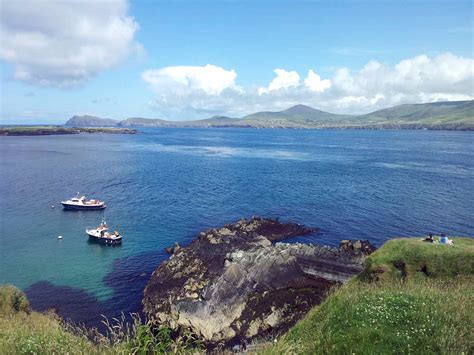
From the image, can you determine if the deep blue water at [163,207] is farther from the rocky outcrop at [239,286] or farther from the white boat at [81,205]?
the rocky outcrop at [239,286]

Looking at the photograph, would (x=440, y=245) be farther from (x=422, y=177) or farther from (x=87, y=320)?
(x=422, y=177)

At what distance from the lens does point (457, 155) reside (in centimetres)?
14462

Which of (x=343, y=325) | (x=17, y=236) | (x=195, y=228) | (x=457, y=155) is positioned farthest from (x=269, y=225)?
(x=457, y=155)

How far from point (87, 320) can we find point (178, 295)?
28.5 feet

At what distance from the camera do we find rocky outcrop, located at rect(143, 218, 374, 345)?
99.9ft

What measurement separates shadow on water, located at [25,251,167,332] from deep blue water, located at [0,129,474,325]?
113mm

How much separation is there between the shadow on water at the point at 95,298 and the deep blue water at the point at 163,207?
0.11m

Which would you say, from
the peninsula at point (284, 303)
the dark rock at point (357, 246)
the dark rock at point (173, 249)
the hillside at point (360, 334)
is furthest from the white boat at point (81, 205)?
the hillside at point (360, 334)

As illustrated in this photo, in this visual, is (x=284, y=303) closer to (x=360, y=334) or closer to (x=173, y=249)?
(x=173, y=249)

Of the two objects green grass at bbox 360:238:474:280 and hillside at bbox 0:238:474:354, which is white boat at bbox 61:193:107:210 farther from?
hillside at bbox 0:238:474:354

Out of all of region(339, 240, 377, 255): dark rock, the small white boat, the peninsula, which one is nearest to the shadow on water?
the peninsula

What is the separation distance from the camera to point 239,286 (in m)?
34.1

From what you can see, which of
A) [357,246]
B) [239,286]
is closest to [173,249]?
[239,286]

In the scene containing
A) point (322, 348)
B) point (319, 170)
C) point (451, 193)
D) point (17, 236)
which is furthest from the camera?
point (319, 170)
